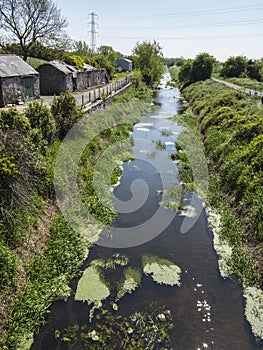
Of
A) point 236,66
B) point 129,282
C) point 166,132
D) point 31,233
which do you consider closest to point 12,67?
point 166,132

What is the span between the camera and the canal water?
6449 mm

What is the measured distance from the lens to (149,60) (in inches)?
2215

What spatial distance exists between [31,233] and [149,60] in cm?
5332

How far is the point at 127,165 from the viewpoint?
16.7 m

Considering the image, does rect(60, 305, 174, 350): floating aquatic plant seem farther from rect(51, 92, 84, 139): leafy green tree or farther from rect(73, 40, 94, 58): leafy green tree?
rect(73, 40, 94, 58): leafy green tree

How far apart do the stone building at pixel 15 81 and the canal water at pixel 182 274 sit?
400 inches

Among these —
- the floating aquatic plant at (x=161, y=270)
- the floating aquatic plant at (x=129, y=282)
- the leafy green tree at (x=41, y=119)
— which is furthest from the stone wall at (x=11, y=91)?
the floating aquatic plant at (x=129, y=282)

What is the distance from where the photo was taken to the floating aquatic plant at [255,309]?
6.56 m

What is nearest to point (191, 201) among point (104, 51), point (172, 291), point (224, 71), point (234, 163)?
point (234, 163)

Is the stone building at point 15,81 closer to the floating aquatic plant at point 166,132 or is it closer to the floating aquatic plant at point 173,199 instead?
the floating aquatic plant at point 166,132

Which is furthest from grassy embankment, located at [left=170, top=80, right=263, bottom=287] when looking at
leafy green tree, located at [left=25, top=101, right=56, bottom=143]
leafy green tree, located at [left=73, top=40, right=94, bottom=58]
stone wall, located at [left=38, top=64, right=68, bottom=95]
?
leafy green tree, located at [left=73, top=40, right=94, bottom=58]

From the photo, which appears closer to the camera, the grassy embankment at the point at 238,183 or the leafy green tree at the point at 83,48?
the grassy embankment at the point at 238,183

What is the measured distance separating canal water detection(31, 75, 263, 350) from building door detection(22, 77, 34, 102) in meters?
11.5

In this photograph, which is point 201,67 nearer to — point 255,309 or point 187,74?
point 187,74
